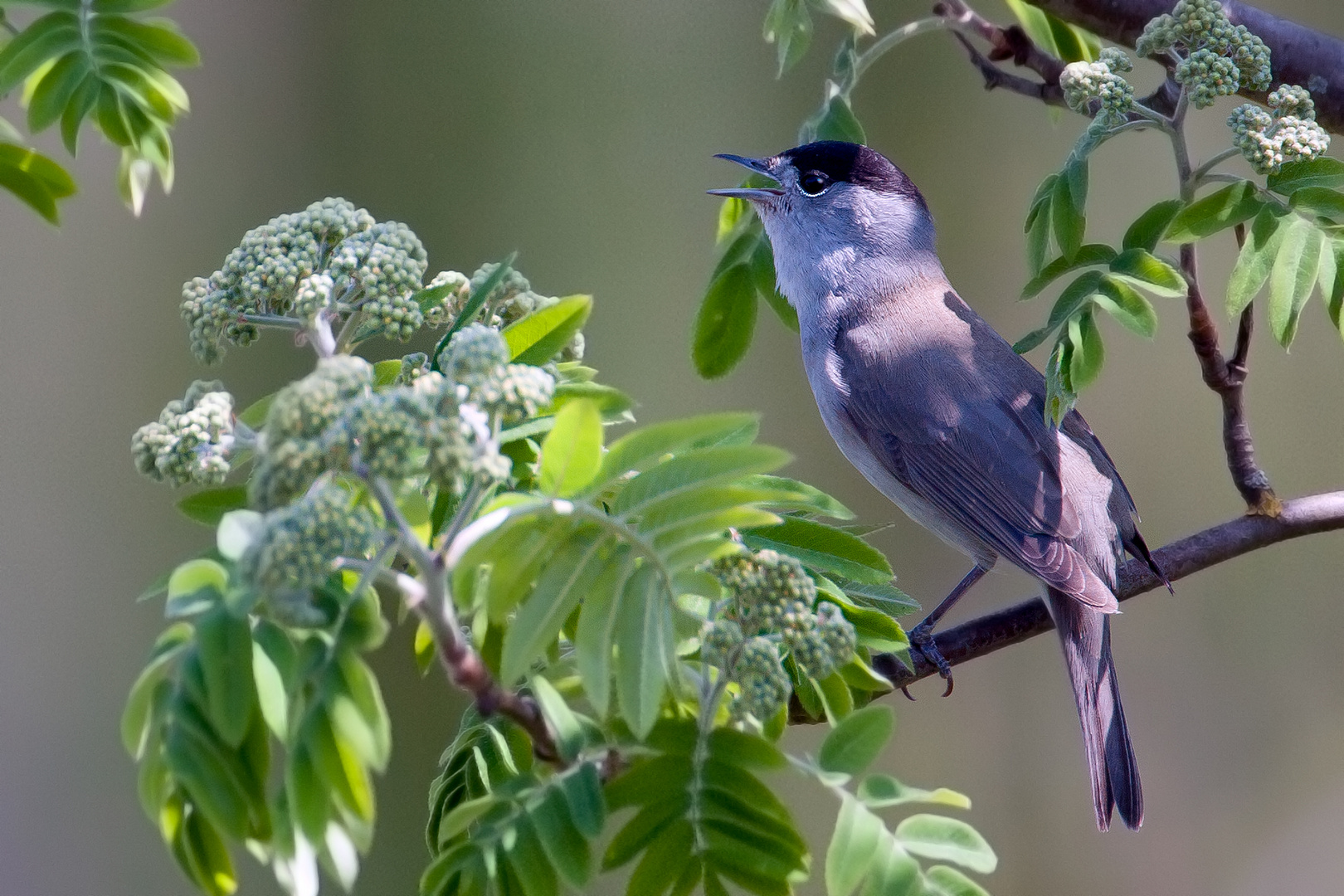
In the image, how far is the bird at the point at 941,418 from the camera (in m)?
3.18

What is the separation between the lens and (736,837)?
170cm

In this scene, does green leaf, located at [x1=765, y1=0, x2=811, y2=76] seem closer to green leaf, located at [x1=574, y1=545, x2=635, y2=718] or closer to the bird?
the bird

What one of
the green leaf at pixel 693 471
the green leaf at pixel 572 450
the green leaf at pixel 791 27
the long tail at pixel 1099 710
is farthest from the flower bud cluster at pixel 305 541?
the long tail at pixel 1099 710

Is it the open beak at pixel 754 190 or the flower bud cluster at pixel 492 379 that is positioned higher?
the flower bud cluster at pixel 492 379

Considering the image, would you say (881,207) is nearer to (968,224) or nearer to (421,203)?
(968,224)

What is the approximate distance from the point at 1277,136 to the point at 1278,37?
0.83m

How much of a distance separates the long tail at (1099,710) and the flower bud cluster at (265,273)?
6.40ft

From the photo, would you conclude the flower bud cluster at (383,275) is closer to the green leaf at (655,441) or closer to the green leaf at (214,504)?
the green leaf at (214,504)

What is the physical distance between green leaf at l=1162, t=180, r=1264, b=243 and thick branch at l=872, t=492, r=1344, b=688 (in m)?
0.77

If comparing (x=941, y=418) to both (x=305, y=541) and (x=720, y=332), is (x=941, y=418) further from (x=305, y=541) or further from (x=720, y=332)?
(x=305, y=541)

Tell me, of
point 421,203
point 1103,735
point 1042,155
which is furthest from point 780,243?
point 421,203

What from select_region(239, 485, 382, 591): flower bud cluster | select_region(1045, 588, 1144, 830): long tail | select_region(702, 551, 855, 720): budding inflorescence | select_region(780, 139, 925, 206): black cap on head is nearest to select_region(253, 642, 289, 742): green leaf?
select_region(239, 485, 382, 591): flower bud cluster

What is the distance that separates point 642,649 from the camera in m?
1.61

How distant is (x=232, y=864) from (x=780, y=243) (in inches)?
112
